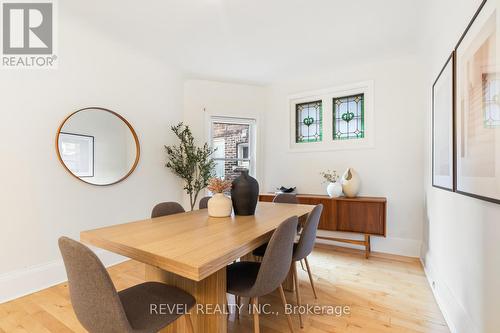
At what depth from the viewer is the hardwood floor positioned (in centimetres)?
181

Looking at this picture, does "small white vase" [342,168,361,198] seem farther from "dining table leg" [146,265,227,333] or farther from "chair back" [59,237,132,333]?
"chair back" [59,237,132,333]

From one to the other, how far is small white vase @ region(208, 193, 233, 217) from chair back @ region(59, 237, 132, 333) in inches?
38.2

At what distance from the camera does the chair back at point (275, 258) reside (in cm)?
127

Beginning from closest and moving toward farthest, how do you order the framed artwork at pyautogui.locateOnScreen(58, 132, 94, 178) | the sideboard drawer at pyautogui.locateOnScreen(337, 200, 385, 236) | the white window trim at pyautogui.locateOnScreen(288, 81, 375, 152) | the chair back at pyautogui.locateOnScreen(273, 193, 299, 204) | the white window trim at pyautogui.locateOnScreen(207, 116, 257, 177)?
1. the framed artwork at pyautogui.locateOnScreen(58, 132, 94, 178)
2. the chair back at pyautogui.locateOnScreen(273, 193, 299, 204)
3. the sideboard drawer at pyautogui.locateOnScreen(337, 200, 385, 236)
4. the white window trim at pyautogui.locateOnScreen(288, 81, 375, 152)
5. the white window trim at pyautogui.locateOnScreen(207, 116, 257, 177)

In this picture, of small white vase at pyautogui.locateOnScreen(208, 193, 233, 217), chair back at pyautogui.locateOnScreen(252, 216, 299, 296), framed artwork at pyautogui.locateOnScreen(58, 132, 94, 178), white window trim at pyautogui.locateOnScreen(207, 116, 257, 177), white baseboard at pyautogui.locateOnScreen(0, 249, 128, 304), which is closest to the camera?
chair back at pyautogui.locateOnScreen(252, 216, 299, 296)

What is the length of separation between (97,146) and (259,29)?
7.48 feet

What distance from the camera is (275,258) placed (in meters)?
1.30

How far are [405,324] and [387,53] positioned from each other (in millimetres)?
3074

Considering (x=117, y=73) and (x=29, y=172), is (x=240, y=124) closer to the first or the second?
(x=117, y=73)

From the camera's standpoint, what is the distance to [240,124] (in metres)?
4.35

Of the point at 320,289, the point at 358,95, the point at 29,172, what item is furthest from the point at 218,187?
the point at 358,95

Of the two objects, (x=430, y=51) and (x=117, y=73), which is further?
(x=117, y=73)

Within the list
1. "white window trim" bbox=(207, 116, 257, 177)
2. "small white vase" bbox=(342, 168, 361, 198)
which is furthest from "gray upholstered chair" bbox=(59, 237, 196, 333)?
"white window trim" bbox=(207, 116, 257, 177)

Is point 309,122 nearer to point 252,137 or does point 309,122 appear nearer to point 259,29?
point 252,137
